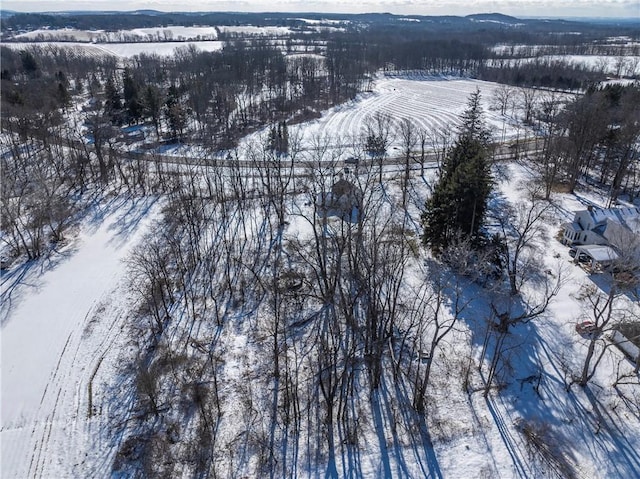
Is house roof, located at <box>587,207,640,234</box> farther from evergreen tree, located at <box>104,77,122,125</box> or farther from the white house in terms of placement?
evergreen tree, located at <box>104,77,122,125</box>

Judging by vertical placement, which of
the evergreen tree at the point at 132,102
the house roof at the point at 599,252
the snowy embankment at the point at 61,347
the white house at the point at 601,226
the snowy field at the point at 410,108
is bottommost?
the snowy embankment at the point at 61,347

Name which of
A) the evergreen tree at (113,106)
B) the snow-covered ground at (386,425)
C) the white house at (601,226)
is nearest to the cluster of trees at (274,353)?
the snow-covered ground at (386,425)

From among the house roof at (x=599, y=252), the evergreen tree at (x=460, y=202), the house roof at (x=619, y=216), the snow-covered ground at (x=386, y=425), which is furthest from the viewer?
the house roof at (x=619, y=216)

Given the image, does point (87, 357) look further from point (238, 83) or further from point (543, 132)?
point (238, 83)

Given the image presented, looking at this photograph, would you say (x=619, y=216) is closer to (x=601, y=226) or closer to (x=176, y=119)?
(x=601, y=226)

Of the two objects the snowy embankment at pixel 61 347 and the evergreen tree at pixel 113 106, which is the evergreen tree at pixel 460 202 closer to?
the snowy embankment at pixel 61 347

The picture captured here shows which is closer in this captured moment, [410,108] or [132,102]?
[132,102]

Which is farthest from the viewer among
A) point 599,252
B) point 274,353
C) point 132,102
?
point 132,102

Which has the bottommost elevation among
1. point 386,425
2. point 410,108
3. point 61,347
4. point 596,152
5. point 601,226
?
point 61,347

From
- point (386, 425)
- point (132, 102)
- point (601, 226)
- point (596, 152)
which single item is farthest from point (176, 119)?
point (596, 152)

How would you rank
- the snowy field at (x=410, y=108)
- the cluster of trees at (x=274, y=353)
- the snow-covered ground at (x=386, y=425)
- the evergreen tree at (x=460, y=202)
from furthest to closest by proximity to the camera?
the snowy field at (x=410, y=108), the evergreen tree at (x=460, y=202), the cluster of trees at (x=274, y=353), the snow-covered ground at (x=386, y=425)
